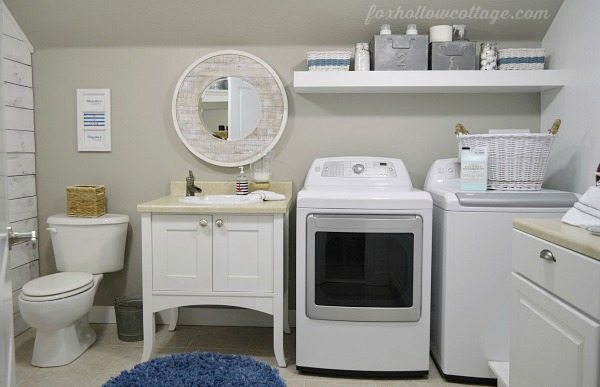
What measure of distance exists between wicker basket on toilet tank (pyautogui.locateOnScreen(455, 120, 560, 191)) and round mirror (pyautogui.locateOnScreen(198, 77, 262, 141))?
140cm

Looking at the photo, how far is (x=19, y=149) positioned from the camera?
2814 millimetres

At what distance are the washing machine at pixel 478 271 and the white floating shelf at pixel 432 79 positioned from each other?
0.70 metres

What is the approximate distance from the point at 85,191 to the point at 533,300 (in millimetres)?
2438

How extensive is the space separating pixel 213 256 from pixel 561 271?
62.2 inches

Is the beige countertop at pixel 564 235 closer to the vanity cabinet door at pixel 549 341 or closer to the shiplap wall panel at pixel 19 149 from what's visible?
the vanity cabinet door at pixel 549 341

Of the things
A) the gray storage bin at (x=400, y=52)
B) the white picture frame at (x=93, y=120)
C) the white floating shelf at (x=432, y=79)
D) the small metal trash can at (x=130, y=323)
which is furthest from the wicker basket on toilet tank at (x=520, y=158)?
the white picture frame at (x=93, y=120)

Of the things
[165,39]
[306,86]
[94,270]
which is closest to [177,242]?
[94,270]

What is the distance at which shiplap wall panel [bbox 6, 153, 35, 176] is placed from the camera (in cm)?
273

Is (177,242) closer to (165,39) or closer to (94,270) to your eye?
(94,270)

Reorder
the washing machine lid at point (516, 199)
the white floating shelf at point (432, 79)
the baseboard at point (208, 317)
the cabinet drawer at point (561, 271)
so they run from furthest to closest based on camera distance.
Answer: the baseboard at point (208, 317)
the white floating shelf at point (432, 79)
the washing machine lid at point (516, 199)
the cabinet drawer at point (561, 271)

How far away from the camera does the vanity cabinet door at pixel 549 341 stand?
1.06m

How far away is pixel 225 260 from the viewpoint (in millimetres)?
2281

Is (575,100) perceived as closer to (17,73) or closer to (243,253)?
(243,253)

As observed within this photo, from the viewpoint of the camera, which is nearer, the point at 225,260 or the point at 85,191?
the point at 225,260
